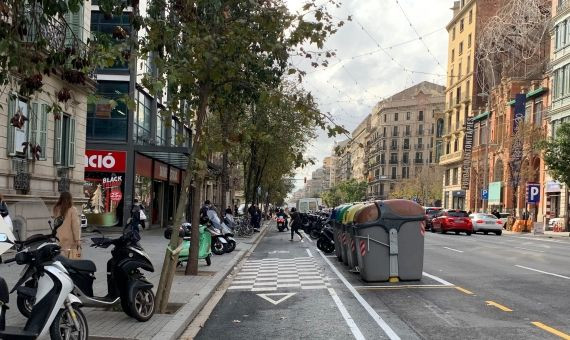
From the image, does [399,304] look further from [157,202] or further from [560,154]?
[560,154]

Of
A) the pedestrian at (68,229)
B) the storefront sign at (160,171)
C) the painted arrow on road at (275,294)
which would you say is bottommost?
the painted arrow on road at (275,294)

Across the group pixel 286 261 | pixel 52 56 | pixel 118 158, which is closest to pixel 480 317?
pixel 52 56

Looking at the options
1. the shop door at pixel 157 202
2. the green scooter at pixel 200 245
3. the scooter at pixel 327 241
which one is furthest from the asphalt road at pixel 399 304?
the shop door at pixel 157 202

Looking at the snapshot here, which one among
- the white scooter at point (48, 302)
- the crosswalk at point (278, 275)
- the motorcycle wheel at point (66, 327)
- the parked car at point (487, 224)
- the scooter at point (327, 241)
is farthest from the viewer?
the parked car at point (487, 224)

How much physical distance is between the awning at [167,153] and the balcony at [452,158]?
138ft

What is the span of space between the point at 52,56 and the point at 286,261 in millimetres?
12327

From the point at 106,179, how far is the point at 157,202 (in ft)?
23.6

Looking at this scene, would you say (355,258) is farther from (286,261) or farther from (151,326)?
(151,326)

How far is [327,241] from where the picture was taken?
20516 millimetres

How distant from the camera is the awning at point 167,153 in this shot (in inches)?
1078

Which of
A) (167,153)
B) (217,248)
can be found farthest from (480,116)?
(217,248)

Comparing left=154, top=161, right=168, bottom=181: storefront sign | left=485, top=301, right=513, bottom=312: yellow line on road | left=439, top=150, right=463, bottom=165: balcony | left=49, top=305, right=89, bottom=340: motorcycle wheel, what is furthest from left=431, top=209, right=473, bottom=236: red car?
left=439, top=150, right=463, bottom=165: balcony

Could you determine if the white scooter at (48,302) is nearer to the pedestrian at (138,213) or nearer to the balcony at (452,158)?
the pedestrian at (138,213)

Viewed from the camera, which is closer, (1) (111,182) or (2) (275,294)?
(2) (275,294)
